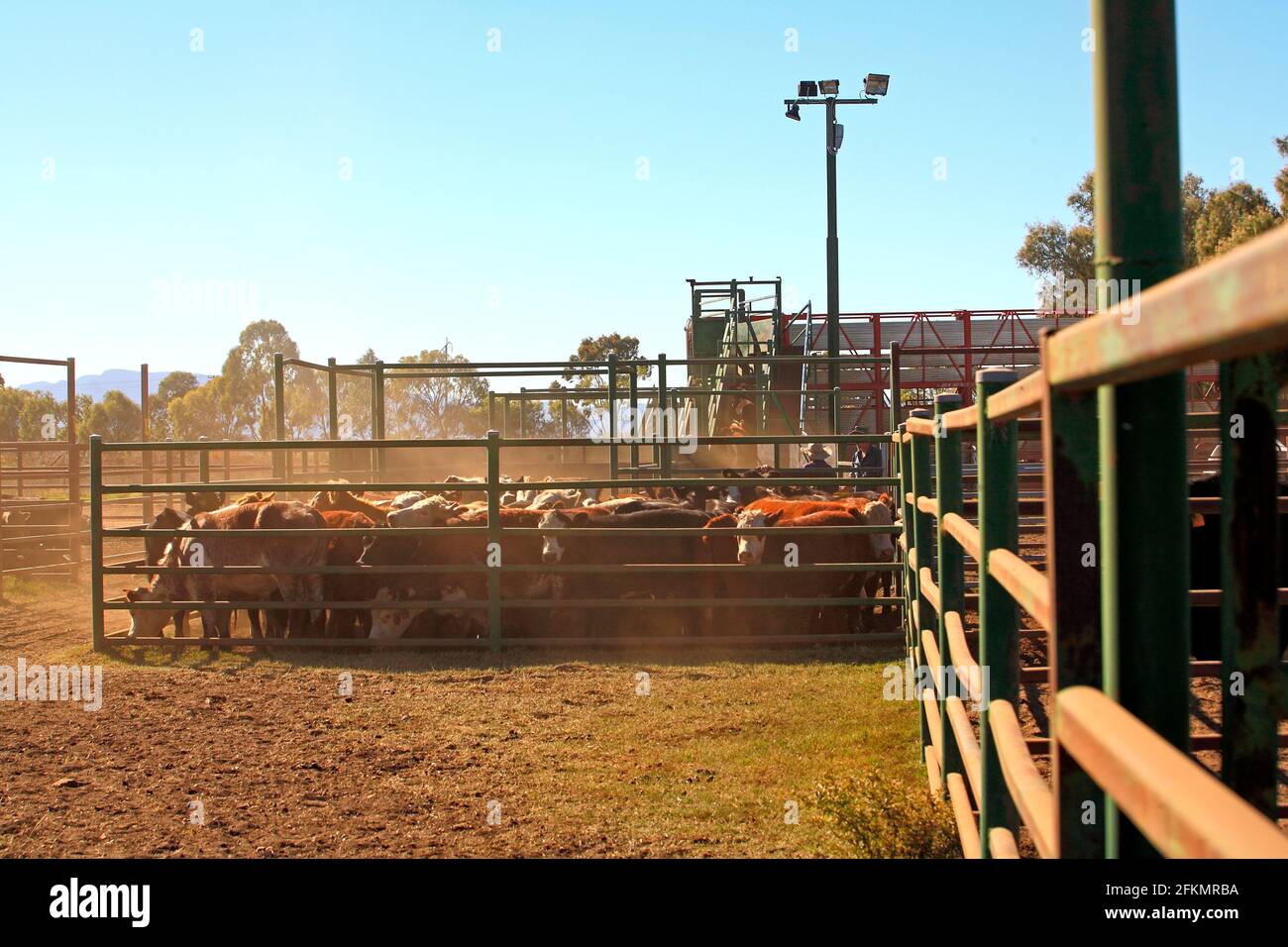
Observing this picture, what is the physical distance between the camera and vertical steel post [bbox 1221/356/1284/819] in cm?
172

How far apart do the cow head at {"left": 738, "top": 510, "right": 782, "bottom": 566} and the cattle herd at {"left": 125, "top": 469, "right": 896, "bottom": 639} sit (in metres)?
0.01

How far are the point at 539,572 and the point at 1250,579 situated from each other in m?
7.85

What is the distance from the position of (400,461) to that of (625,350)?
153ft

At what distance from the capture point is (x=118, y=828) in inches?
192

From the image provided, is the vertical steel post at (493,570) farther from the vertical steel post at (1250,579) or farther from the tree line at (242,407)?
the tree line at (242,407)

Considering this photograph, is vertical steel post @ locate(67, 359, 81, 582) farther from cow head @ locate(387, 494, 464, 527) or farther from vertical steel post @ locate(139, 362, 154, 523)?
cow head @ locate(387, 494, 464, 527)

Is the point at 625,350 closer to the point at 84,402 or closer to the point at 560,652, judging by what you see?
the point at 84,402

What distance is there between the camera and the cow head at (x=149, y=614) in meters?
9.99

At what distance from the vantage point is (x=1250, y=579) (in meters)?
1.76

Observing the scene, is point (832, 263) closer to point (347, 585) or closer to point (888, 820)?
point (347, 585)

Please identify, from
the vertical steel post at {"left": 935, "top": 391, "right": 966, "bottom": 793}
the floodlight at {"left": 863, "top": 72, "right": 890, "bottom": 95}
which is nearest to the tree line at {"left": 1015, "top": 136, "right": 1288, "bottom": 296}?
the floodlight at {"left": 863, "top": 72, "right": 890, "bottom": 95}

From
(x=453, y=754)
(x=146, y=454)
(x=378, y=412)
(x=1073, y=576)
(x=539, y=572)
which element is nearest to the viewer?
(x=1073, y=576)

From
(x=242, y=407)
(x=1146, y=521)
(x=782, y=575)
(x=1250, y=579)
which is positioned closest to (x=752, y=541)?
(x=782, y=575)
